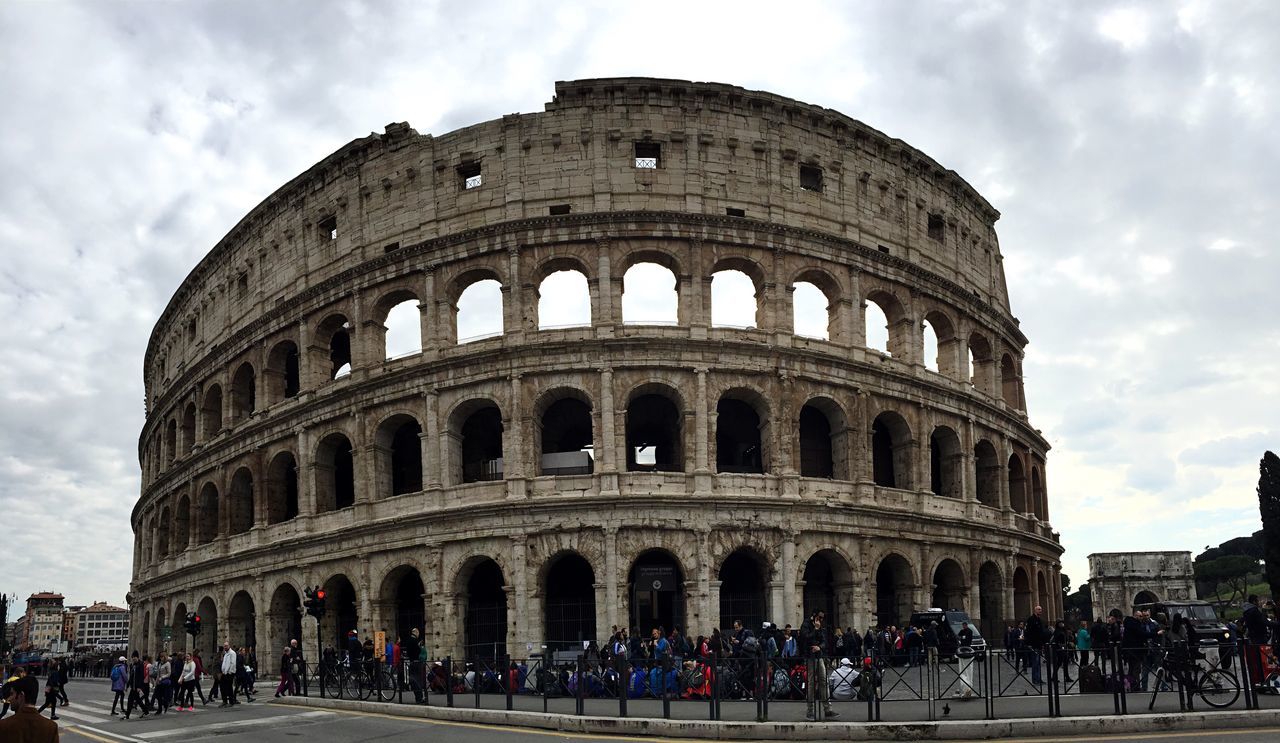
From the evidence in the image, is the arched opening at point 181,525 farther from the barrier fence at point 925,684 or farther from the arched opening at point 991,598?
the arched opening at point 991,598

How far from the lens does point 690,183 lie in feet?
111

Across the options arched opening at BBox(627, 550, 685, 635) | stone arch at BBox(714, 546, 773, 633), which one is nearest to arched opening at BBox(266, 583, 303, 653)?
arched opening at BBox(627, 550, 685, 635)

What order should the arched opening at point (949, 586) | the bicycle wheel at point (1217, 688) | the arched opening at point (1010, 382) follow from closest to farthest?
1. the bicycle wheel at point (1217, 688)
2. the arched opening at point (949, 586)
3. the arched opening at point (1010, 382)

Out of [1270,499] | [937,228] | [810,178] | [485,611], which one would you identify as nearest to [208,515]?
[485,611]

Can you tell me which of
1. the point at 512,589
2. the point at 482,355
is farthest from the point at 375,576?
the point at 482,355

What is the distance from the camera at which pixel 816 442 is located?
35.5 meters

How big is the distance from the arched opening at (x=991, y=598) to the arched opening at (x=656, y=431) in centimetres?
1200

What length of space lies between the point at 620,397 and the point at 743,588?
286 inches

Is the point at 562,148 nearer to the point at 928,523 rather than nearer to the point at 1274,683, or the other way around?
the point at 928,523

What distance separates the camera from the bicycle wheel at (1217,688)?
1571 centimetres

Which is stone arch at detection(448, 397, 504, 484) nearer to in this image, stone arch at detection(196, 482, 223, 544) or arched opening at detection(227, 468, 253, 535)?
arched opening at detection(227, 468, 253, 535)

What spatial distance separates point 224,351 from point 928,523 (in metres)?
27.0

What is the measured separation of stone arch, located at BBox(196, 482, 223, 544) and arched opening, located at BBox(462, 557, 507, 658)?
579 inches

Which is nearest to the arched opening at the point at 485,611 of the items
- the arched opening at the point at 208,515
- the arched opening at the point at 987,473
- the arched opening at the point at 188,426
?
the arched opening at the point at 208,515
